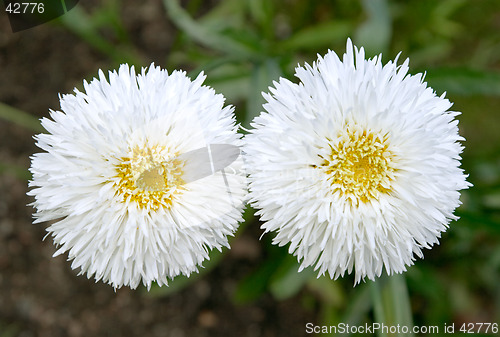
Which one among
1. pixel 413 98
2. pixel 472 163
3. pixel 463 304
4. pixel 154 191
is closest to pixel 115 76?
pixel 154 191

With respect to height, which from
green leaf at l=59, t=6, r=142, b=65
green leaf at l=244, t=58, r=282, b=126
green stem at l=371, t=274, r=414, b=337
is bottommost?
green stem at l=371, t=274, r=414, b=337

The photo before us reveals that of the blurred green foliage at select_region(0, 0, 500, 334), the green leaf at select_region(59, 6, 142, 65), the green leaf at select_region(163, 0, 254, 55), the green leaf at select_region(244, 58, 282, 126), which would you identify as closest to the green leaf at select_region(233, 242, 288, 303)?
the blurred green foliage at select_region(0, 0, 500, 334)

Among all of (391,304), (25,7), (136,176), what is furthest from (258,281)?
(25,7)

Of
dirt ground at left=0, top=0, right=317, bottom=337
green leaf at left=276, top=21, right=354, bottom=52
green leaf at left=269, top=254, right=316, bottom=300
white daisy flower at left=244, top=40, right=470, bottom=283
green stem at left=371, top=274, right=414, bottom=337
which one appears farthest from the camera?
dirt ground at left=0, top=0, right=317, bottom=337

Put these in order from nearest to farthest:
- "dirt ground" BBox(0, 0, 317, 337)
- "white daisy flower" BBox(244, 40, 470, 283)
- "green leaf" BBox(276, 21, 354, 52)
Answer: "white daisy flower" BBox(244, 40, 470, 283) < "green leaf" BBox(276, 21, 354, 52) < "dirt ground" BBox(0, 0, 317, 337)

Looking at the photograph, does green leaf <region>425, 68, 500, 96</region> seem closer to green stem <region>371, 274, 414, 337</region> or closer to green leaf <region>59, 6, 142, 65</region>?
green stem <region>371, 274, 414, 337</region>
